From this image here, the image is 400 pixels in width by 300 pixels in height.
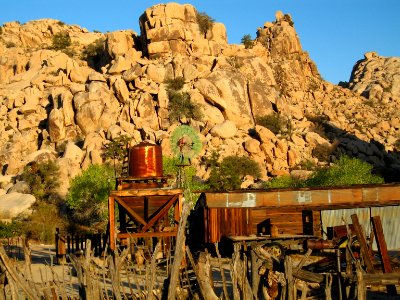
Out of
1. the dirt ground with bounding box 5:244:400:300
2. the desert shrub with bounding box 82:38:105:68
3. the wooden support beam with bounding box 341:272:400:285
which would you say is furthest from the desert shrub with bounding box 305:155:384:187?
the desert shrub with bounding box 82:38:105:68

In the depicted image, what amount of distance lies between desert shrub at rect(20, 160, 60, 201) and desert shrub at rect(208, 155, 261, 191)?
15200mm

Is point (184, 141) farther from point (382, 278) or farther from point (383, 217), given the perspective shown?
point (382, 278)

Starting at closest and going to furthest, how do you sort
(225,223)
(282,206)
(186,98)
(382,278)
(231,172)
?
(382,278)
(225,223)
(282,206)
(231,172)
(186,98)

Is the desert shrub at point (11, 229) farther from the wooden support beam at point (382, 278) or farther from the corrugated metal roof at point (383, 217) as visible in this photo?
the wooden support beam at point (382, 278)

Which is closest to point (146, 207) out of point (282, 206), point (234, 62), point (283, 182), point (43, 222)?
point (282, 206)

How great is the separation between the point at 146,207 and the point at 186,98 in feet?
128

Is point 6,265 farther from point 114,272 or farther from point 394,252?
point 394,252

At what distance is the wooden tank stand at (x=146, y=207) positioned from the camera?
2152cm

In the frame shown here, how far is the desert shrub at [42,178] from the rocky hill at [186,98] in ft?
3.72

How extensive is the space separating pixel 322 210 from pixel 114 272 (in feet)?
66.6

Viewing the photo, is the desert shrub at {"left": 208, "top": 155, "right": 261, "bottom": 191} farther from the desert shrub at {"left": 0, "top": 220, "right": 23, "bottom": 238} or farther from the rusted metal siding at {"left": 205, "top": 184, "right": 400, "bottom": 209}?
the rusted metal siding at {"left": 205, "top": 184, "right": 400, "bottom": 209}

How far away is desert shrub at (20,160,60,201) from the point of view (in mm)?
49656

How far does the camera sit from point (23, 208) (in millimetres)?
44250

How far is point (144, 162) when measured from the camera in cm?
2355
